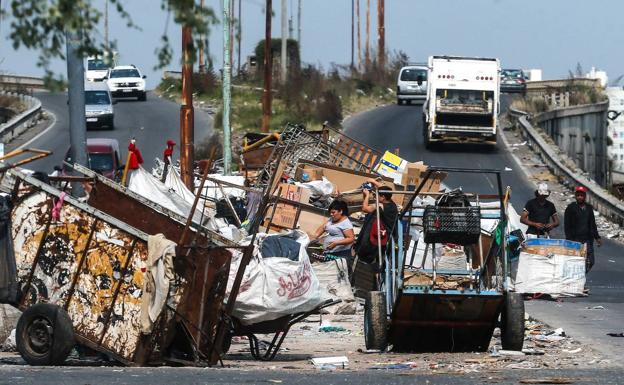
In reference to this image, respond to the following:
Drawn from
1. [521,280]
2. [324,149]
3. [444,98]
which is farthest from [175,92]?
[521,280]

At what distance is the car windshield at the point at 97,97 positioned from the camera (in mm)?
49375

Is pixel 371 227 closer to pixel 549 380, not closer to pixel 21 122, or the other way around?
pixel 549 380

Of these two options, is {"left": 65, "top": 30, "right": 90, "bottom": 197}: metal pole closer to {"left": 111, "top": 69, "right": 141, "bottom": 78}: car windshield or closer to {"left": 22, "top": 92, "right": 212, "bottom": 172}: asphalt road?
{"left": 22, "top": 92, "right": 212, "bottom": 172}: asphalt road

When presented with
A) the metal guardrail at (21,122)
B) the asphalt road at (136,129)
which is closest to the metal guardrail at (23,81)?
the asphalt road at (136,129)

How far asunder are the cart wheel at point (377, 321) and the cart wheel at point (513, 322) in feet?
3.97

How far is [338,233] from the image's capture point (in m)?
19.1

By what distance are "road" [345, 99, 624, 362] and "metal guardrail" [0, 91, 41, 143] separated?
1198 centimetres

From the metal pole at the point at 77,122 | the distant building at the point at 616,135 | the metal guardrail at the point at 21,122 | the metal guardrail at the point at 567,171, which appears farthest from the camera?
the metal guardrail at the point at 21,122

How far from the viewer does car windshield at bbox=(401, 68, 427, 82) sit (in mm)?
59562

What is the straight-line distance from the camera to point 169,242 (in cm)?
1217

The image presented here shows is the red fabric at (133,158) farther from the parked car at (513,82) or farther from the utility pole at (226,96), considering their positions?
the parked car at (513,82)

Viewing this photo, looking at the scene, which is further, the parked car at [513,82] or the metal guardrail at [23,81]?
the parked car at [513,82]

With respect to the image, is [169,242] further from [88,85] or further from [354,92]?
[354,92]

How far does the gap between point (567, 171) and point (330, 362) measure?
26.3m
